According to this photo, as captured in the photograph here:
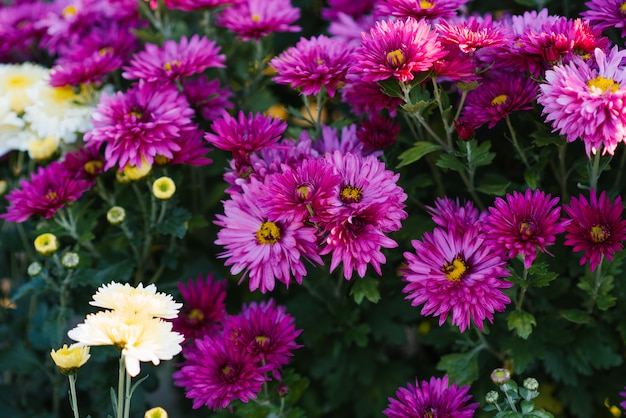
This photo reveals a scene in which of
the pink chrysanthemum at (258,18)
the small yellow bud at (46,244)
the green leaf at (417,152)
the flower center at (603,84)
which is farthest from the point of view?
the pink chrysanthemum at (258,18)

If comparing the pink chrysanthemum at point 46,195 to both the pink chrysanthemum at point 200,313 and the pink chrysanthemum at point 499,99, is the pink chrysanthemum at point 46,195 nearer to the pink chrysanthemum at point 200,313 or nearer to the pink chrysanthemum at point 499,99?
the pink chrysanthemum at point 200,313

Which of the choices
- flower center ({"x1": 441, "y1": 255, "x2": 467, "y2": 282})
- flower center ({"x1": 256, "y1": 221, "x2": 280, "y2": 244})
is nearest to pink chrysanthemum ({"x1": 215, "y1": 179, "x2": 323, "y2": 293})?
flower center ({"x1": 256, "y1": 221, "x2": 280, "y2": 244})

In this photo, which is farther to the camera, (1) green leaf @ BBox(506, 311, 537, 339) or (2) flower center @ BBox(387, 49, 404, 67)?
(1) green leaf @ BBox(506, 311, 537, 339)

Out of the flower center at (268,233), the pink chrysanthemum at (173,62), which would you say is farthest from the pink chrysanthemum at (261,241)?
the pink chrysanthemum at (173,62)

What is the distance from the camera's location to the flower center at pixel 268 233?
1.14 meters

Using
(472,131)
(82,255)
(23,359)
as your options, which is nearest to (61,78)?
(82,255)

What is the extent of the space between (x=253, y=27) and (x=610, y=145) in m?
0.81

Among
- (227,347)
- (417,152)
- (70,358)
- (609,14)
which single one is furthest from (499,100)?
(70,358)

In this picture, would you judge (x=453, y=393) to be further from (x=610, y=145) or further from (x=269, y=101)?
(x=269, y=101)

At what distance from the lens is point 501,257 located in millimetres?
1105

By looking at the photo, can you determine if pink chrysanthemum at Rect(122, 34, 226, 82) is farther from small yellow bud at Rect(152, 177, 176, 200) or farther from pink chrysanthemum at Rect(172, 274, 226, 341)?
pink chrysanthemum at Rect(172, 274, 226, 341)

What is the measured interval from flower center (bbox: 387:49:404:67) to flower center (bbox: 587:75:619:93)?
0.95 ft

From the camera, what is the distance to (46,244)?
1355 mm

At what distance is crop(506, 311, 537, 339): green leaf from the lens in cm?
121
